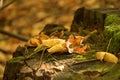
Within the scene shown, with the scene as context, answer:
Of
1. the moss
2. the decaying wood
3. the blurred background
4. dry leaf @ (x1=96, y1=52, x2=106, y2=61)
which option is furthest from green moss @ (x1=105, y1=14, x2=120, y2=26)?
the blurred background

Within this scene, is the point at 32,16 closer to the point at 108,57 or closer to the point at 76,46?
the point at 76,46

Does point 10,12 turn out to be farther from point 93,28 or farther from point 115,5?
point 93,28

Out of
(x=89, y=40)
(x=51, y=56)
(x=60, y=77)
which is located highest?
(x=89, y=40)

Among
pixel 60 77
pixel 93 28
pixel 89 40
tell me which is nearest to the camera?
pixel 60 77

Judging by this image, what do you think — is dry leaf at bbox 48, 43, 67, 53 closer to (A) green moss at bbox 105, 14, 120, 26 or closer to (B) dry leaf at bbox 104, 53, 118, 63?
(B) dry leaf at bbox 104, 53, 118, 63

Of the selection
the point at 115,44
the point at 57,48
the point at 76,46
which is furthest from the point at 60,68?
the point at 115,44

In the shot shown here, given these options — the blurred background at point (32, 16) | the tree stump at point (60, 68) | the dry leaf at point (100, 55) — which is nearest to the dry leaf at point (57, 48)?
the tree stump at point (60, 68)

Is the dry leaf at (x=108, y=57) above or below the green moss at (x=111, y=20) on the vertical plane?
below

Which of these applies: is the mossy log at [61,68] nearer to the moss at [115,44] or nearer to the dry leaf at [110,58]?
the dry leaf at [110,58]

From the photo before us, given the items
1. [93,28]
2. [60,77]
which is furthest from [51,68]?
[93,28]
